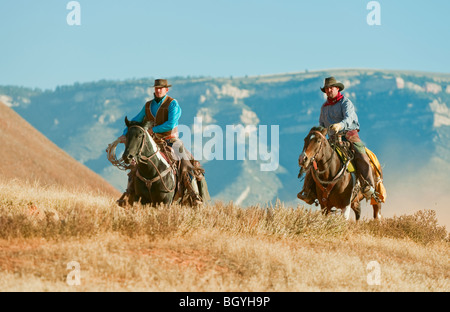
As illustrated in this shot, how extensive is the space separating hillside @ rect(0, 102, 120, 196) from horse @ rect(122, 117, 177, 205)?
2513 cm

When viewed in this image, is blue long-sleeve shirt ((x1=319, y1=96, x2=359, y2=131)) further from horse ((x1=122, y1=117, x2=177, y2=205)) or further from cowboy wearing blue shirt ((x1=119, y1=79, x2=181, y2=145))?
horse ((x1=122, y1=117, x2=177, y2=205))

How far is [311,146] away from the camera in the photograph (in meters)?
13.7

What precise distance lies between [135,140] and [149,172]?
2.88ft

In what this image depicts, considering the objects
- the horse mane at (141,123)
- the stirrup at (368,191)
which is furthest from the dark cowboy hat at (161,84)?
the stirrup at (368,191)

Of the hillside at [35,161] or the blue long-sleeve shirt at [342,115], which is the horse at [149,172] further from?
the hillside at [35,161]

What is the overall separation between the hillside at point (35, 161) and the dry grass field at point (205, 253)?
25.1 m

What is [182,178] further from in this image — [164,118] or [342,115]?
[342,115]

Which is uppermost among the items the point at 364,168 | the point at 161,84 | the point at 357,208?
the point at 161,84

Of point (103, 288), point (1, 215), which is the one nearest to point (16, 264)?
point (103, 288)

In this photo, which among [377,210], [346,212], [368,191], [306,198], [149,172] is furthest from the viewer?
[377,210]

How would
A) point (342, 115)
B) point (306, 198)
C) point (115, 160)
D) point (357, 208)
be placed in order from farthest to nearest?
point (357, 208) < point (306, 198) < point (342, 115) < point (115, 160)

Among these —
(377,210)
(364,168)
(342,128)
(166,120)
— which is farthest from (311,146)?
(377,210)

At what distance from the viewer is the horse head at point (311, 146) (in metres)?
13.6
